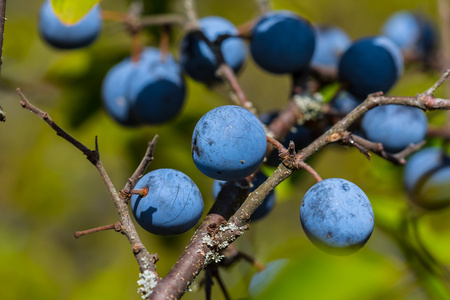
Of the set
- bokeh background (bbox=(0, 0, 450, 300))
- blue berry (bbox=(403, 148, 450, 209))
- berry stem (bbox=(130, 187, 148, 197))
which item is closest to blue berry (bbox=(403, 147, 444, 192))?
blue berry (bbox=(403, 148, 450, 209))

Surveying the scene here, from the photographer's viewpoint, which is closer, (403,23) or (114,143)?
(114,143)

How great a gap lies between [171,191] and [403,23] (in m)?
2.13

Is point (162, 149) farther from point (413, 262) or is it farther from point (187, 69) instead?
point (413, 262)

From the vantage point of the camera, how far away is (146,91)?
186 cm

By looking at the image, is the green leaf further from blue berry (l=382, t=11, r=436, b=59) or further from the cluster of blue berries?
blue berry (l=382, t=11, r=436, b=59)

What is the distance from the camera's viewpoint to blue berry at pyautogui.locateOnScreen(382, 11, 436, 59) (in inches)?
103

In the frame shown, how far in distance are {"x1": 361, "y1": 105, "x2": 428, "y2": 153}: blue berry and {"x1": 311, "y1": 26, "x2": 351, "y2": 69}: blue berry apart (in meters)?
0.55

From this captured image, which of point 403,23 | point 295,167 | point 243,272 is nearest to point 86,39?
point 243,272

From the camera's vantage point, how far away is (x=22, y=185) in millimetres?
2938

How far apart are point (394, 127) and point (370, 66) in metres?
0.25

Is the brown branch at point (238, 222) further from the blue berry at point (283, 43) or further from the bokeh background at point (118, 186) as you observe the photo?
the blue berry at point (283, 43)

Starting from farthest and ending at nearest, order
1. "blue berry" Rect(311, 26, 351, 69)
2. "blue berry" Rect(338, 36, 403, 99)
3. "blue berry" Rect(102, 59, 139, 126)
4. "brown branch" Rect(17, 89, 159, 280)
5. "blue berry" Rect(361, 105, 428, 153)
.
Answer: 1. "blue berry" Rect(311, 26, 351, 69)
2. "blue berry" Rect(102, 59, 139, 126)
3. "blue berry" Rect(338, 36, 403, 99)
4. "blue berry" Rect(361, 105, 428, 153)
5. "brown branch" Rect(17, 89, 159, 280)

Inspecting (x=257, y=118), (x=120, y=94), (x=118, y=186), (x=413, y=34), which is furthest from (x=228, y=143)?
(x=118, y=186)

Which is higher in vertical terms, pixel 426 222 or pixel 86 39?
pixel 86 39
